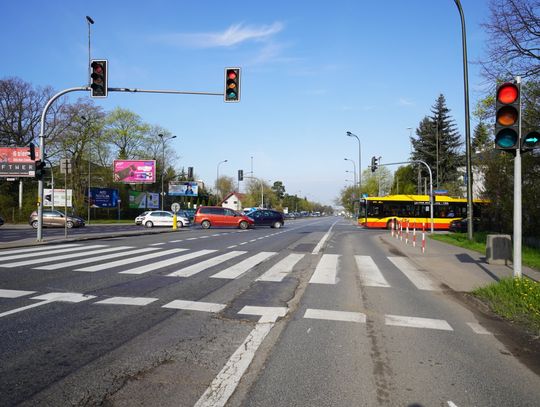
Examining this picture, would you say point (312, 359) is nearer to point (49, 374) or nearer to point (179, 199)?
point (49, 374)

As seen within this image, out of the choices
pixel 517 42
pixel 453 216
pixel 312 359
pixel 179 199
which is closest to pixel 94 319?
pixel 312 359

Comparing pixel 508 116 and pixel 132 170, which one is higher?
pixel 132 170

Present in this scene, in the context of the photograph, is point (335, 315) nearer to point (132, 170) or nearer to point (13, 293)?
point (13, 293)

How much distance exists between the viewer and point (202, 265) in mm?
12109

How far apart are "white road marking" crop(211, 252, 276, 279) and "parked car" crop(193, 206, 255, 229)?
904 inches

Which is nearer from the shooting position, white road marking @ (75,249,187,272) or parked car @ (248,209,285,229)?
white road marking @ (75,249,187,272)

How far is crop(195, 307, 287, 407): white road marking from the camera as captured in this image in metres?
3.70

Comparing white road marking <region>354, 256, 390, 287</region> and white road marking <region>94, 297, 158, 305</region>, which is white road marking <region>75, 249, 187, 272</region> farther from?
white road marking <region>354, 256, 390, 287</region>

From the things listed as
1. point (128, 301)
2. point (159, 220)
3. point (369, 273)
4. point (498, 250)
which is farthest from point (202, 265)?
point (159, 220)

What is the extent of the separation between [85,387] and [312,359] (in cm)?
220

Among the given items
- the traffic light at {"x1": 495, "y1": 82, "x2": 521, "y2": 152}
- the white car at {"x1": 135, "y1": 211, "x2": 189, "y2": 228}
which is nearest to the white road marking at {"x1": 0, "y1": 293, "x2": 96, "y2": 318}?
the traffic light at {"x1": 495, "y1": 82, "x2": 521, "y2": 152}

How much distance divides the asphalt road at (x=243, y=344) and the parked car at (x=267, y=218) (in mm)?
32616

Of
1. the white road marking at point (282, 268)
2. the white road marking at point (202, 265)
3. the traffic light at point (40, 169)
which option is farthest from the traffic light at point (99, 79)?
the white road marking at point (282, 268)

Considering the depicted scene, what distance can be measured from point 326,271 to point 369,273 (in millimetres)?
1090
